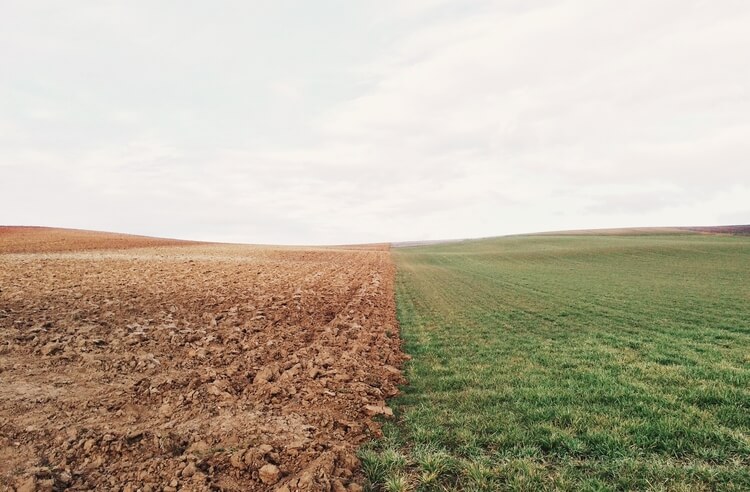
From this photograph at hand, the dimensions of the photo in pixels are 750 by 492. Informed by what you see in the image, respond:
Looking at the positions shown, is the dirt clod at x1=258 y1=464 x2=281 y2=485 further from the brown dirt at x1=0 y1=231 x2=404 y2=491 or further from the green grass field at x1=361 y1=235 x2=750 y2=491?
the green grass field at x1=361 y1=235 x2=750 y2=491

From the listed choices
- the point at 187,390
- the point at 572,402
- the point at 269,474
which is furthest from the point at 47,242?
the point at 572,402

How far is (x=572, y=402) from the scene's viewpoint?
700cm

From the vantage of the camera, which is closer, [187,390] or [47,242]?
[187,390]

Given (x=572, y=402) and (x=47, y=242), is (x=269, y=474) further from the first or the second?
(x=47, y=242)

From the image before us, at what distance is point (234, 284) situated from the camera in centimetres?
2167

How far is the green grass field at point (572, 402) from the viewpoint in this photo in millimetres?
4898

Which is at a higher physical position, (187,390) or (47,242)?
(47,242)

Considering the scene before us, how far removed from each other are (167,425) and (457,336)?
865 cm

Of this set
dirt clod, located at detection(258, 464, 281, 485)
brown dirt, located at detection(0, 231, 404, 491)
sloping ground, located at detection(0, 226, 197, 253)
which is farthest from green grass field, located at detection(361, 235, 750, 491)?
sloping ground, located at detection(0, 226, 197, 253)

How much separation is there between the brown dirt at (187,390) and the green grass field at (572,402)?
950mm

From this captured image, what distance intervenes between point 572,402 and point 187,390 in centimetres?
713

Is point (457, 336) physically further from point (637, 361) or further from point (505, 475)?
point (505, 475)

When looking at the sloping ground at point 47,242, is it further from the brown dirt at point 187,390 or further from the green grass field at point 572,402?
the green grass field at point 572,402

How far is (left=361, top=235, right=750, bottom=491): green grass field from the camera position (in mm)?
A: 4898
